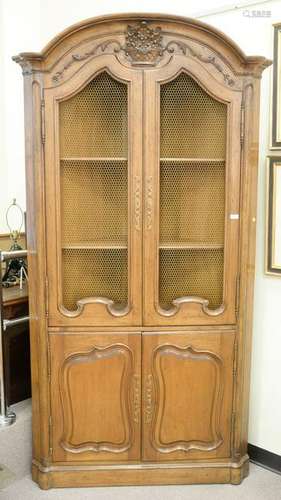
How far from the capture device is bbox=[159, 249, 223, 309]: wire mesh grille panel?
2.30 m

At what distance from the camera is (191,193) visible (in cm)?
230

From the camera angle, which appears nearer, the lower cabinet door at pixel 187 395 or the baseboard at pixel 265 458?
the lower cabinet door at pixel 187 395

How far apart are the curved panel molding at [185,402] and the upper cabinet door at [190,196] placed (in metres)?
0.17

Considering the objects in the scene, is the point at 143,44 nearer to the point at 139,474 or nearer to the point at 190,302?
the point at 190,302

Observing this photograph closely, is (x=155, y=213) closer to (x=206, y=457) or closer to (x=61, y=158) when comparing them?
(x=61, y=158)

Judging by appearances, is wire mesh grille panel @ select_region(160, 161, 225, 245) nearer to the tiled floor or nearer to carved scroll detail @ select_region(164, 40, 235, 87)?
carved scroll detail @ select_region(164, 40, 235, 87)

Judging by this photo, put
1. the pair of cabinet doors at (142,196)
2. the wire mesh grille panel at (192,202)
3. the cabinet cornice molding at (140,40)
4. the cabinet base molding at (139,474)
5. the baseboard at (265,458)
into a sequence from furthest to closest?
the baseboard at (265,458) → the cabinet base molding at (139,474) → the wire mesh grille panel at (192,202) → the pair of cabinet doors at (142,196) → the cabinet cornice molding at (140,40)

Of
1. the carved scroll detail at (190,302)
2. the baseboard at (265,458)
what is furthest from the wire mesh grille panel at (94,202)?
the baseboard at (265,458)

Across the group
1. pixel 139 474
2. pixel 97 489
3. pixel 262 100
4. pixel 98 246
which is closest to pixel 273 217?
pixel 262 100

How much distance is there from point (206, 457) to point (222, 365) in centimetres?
47

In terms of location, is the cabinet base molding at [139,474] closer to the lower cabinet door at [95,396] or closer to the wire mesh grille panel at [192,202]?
the lower cabinet door at [95,396]

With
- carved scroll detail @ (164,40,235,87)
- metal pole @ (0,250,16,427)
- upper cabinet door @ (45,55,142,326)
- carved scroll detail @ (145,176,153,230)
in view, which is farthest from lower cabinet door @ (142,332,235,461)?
carved scroll detail @ (164,40,235,87)

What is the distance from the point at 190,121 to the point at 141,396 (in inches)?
50.3

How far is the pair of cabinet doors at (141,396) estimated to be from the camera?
2.30 metres
